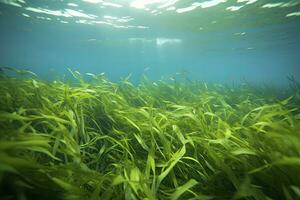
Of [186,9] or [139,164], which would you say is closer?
[139,164]

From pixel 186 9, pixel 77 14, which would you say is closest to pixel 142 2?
pixel 186 9

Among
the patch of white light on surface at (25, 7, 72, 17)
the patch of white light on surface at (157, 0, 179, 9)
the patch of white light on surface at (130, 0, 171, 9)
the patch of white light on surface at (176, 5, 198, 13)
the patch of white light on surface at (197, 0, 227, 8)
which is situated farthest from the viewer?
the patch of white light on surface at (25, 7, 72, 17)

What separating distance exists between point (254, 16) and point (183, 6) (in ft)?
19.2

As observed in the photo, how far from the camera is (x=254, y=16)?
16.7 meters

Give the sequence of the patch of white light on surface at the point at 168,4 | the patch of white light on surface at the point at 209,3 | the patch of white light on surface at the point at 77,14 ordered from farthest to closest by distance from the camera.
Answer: the patch of white light on surface at the point at 77,14, the patch of white light on surface at the point at 168,4, the patch of white light on surface at the point at 209,3

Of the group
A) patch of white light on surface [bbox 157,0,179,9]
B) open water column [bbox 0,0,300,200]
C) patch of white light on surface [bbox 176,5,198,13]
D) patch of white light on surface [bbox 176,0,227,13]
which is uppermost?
patch of white light on surface [bbox 157,0,179,9]

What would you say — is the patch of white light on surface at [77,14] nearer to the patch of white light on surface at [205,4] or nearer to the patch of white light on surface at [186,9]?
the patch of white light on surface at [186,9]

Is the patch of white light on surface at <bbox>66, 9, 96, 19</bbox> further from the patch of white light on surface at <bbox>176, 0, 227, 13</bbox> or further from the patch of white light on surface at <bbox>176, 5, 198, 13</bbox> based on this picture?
the patch of white light on surface at <bbox>176, 0, 227, 13</bbox>

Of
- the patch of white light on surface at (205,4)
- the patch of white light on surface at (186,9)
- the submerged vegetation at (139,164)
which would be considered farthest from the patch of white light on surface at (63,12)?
the submerged vegetation at (139,164)

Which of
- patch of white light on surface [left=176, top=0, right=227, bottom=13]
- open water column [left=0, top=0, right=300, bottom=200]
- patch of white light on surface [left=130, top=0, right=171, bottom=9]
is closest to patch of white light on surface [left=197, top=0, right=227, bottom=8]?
patch of white light on surface [left=176, top=0, right=227, bottom=13]

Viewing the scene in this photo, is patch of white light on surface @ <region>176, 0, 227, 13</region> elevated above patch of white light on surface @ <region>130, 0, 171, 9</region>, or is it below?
below

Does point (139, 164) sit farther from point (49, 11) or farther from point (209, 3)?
point (49, 11)

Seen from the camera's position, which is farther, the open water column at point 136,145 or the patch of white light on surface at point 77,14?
the patch of white light on surface at point 77,14

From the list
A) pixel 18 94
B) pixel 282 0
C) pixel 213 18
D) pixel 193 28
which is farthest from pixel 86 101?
pixel 193 28
